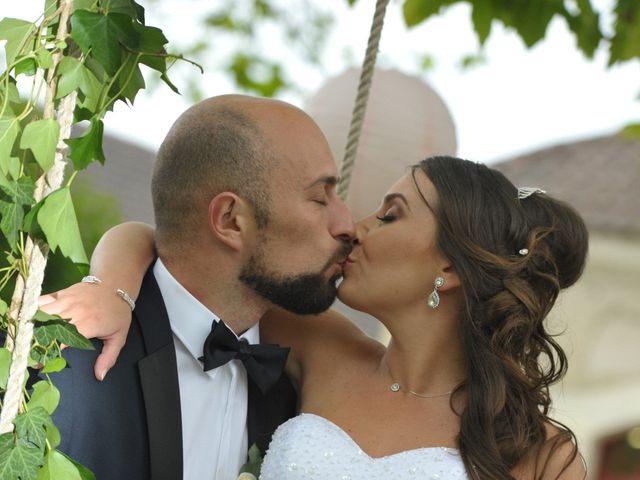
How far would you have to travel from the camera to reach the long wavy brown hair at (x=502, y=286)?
111 inches

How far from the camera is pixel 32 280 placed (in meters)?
2.06

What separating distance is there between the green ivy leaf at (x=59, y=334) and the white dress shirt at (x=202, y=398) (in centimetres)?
70

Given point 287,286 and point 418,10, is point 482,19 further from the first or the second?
point 287,286

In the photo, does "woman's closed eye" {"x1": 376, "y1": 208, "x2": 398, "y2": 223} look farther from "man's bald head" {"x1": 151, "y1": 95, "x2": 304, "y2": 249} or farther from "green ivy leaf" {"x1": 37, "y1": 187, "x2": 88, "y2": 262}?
"green ivy leaf" {"x1": 37, "y1": 187, "x2": 88, "y2": 262}

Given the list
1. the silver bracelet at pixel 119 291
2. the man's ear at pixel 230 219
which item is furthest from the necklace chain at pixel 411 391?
the silver bracelet at pixel 119 291

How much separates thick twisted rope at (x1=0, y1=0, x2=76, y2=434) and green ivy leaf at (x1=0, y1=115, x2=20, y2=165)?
0.20ft

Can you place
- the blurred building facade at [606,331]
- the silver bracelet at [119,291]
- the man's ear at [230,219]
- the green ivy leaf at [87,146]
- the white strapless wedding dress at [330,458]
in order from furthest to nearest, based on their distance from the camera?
the blurred building facade at [606,331]
the man's ear at [230,219]
the white strapless wedding dress at [330,458]
the silver bracelet at [119,291]
the green ivy leaf at [87,146]

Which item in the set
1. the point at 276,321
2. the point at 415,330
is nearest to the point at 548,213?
the point at 415,330

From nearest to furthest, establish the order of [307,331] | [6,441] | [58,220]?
1. [6,441]
2. [58,220]
3. [307,331]

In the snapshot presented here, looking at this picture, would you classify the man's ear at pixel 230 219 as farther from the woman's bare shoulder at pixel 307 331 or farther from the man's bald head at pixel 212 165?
the woman's bare shoulder at pixel 307 331

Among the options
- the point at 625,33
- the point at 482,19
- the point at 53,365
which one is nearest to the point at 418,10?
the point at 482,19

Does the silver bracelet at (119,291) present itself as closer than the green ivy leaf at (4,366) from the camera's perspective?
No

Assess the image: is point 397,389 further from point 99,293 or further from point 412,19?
point 412,19

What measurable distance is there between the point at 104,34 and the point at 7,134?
27 cm
